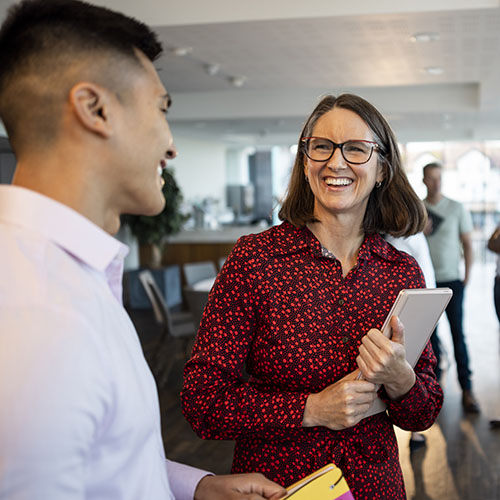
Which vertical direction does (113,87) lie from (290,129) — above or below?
below

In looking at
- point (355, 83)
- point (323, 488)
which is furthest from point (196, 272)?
point (323, 488)

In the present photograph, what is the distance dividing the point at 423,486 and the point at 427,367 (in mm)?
2334

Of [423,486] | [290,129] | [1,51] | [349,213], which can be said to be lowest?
[423,486]

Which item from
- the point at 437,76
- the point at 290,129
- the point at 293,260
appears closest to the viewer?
the point at 293,260

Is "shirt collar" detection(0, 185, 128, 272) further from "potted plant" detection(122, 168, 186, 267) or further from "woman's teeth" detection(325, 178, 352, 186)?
"potted plant" detection(122, 168, 186, 267)

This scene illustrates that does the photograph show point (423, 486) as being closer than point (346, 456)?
No

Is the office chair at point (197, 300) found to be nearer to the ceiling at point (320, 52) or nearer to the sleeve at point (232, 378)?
the ceiling at point (320, 52)

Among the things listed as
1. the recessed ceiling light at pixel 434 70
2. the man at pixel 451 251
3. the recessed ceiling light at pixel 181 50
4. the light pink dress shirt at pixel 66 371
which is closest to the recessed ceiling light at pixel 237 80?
the recessed ceiling light at pixel 181 50

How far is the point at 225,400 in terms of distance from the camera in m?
1.34

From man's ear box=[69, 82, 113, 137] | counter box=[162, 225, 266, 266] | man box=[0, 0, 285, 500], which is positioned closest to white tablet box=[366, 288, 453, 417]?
man box=[0, 0, 285, 500]

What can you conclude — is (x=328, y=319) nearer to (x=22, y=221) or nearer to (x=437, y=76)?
(x=22, y=221)

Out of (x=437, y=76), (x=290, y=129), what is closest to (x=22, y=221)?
(x=437, y=76)

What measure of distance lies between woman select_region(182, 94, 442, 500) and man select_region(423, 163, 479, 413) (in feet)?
11.1

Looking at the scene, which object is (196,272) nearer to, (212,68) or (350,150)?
(212,68)
